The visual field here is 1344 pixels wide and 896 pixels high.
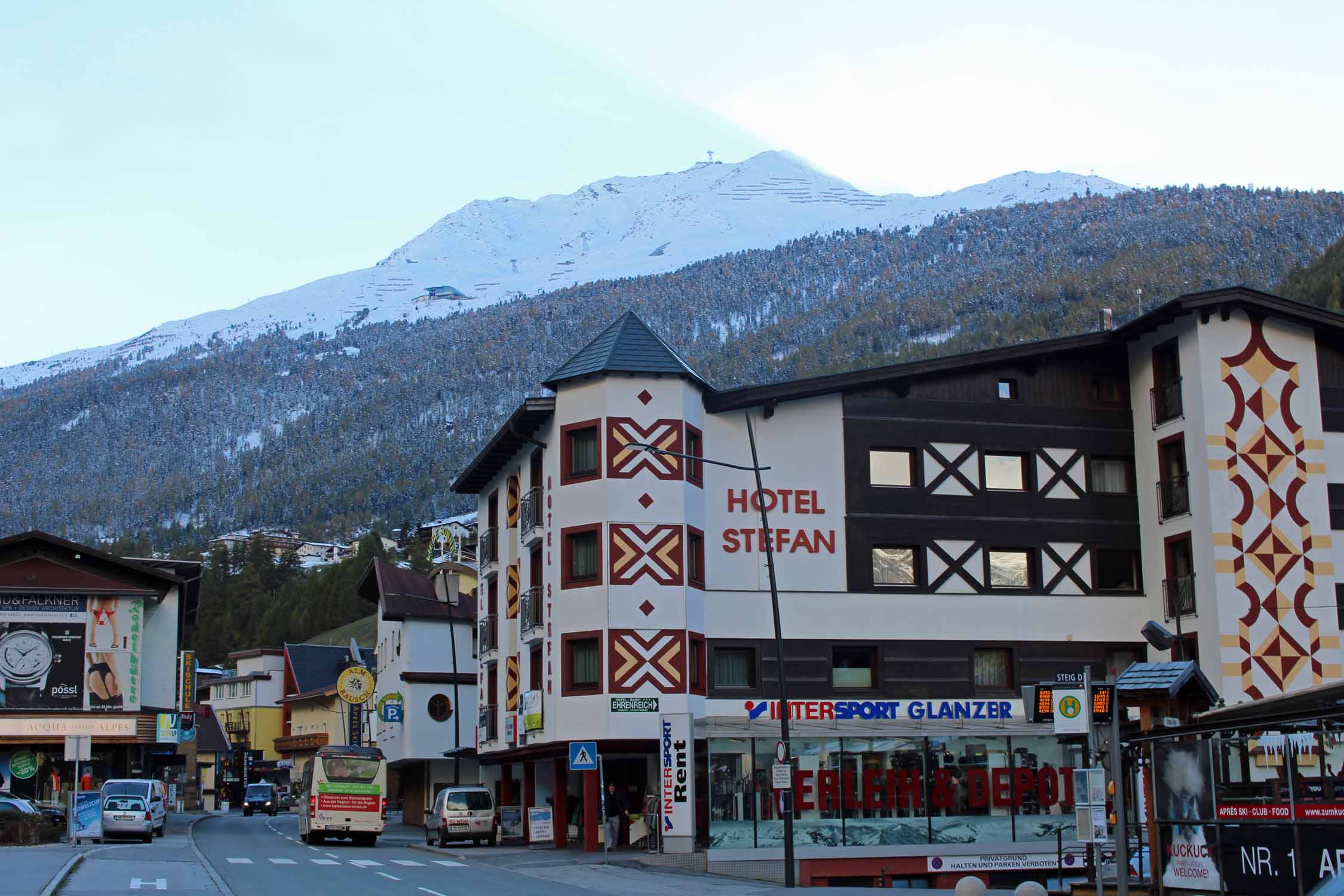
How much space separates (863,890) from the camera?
3084 centimetres

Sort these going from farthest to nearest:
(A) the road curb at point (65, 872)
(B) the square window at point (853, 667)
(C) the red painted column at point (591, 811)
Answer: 1. (B) the square window at point (853, 667)
2. (C) the red painted column at point (591, 811)
3. (A) the road curb at point (65, 872)

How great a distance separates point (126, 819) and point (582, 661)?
16267mm

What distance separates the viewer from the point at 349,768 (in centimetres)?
4725

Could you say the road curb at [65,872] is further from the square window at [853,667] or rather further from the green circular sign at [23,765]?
the green circular sign at [23,765]

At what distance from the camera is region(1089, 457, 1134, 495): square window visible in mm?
48562

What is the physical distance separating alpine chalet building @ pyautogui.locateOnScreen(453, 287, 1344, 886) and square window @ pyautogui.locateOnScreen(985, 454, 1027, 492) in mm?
101

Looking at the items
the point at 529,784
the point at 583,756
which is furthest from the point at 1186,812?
the point at 529,784

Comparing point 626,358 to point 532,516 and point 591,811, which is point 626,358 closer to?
point 532,516

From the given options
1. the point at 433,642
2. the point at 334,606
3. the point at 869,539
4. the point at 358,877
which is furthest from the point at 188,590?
the point at 334,606

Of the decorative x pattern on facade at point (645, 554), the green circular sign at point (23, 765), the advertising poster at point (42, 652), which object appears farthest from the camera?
the green circular sign at point (23, 765)

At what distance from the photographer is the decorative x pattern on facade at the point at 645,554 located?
142 ft

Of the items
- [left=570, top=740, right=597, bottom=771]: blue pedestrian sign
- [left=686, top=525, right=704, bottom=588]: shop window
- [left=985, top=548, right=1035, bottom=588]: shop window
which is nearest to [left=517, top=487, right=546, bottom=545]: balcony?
[left=686, top=525, right=704, bottom=588]: shop window

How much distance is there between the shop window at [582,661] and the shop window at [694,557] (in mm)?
3209

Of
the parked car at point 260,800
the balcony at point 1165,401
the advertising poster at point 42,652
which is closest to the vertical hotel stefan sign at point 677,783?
the balcony at point 1165,401
